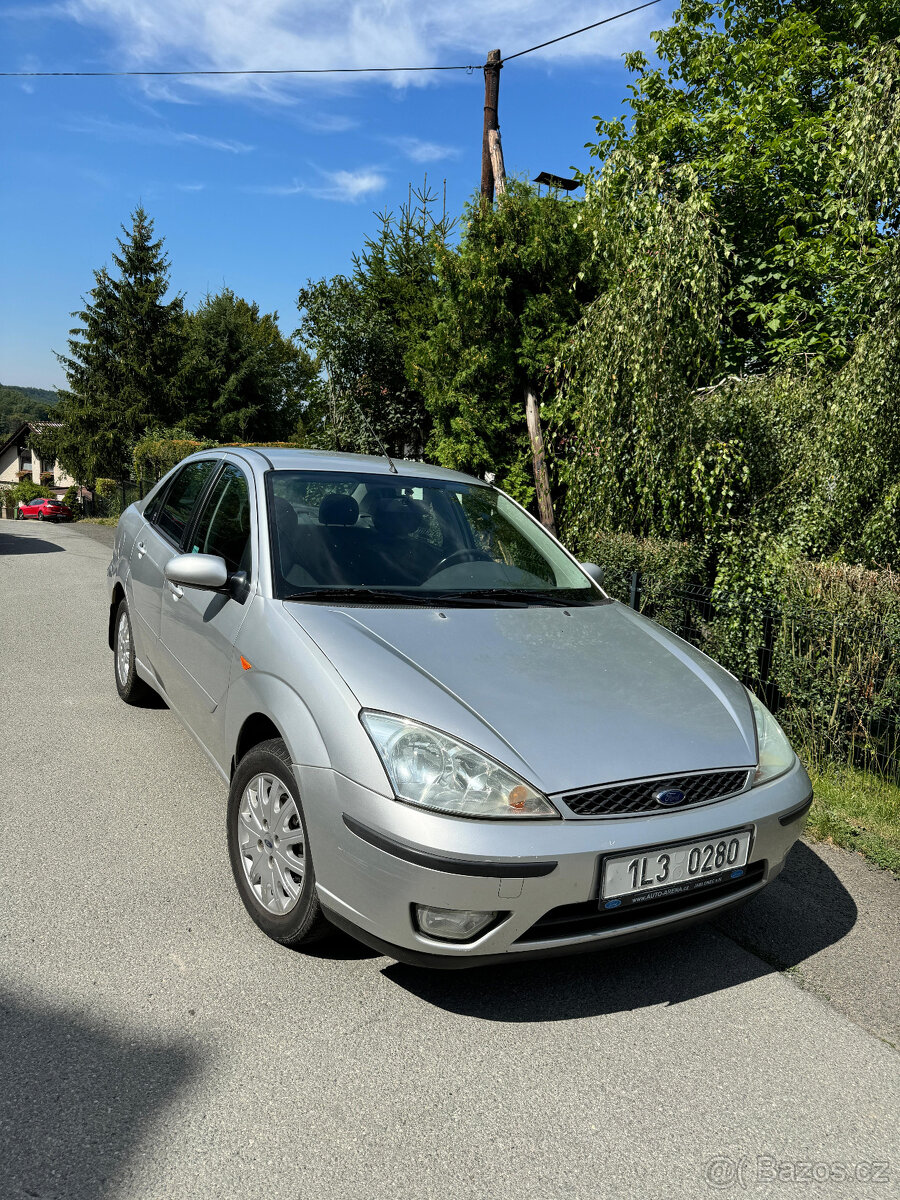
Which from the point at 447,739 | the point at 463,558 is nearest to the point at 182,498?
the point at 463,558

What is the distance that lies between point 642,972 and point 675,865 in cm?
61

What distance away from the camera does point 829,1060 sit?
8.46 ft

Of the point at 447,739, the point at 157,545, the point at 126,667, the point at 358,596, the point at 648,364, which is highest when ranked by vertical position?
the point at 648,364

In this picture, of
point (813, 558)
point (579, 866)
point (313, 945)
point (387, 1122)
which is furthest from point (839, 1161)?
point (813, 558)

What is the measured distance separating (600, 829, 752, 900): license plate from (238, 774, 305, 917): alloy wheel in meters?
0.97

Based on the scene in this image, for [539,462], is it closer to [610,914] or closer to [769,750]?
[769,750]

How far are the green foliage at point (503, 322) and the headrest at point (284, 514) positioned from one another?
29.2ft

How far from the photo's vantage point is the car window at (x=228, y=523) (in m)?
3.71

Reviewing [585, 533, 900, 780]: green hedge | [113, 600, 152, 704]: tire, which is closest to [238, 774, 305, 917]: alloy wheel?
[113, 600, 152, 704]: tire

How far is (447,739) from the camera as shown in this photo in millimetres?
2533

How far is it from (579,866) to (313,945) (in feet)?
3.48

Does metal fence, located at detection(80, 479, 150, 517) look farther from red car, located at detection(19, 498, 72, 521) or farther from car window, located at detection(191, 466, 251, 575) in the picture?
car window, located at detection(191, 466, 251, 575)

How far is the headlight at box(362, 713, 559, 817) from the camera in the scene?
2428 millimetres

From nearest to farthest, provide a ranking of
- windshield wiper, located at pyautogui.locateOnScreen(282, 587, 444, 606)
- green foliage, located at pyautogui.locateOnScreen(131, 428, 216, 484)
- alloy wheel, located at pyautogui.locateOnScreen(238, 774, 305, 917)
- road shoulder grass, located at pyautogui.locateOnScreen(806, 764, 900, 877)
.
Answer: alloy wheel, located at pyautogui.locateOnScreen(238, 774, 305, 917) → windshield wiper, located at pyautogui.locateOnScreen(282, 587, 444, 606) → road shoulder grass, located at pyautogui.locateOnScreen(806, 764, 900, 877) → green foliage, located at pyautogui.locateOnScreen(131, 428, 216, 484)
